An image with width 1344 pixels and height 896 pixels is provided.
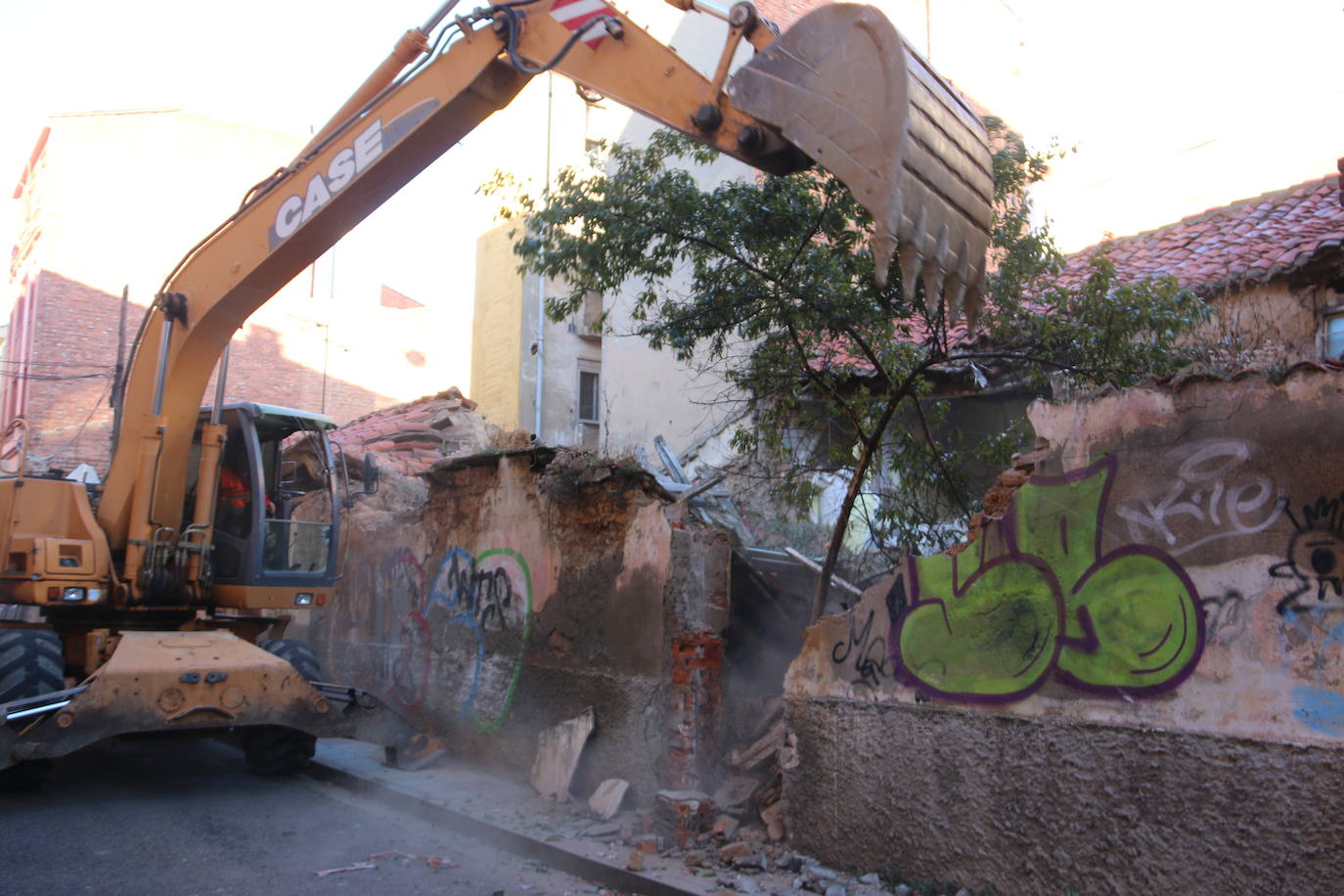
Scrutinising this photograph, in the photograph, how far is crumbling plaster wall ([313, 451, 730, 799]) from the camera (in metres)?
7.21

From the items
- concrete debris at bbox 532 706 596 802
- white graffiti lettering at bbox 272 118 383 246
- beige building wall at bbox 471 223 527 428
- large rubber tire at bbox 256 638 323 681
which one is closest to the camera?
white graffiti lettering at bbox 272 118 383 246

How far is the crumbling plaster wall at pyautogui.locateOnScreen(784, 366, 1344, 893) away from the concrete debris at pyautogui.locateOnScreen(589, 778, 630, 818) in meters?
1.62

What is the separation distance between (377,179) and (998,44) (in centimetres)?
1526

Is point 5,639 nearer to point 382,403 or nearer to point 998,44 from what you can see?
point 998,44

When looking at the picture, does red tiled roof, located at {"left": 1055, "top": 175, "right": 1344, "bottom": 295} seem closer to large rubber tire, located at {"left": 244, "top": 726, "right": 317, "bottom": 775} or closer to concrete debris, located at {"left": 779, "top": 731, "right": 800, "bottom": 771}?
concrete debris, located at {"left": 779, "top": 731, "right": 800, "bottom": 771}

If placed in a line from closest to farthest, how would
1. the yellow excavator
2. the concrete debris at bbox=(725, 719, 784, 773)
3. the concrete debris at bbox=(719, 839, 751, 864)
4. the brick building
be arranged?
the yellow excavator < the concrete debris at bbox=(719, 839, 751, 864) < the concrete debris at bbox=(725, 719, 784, 773) < the brick building

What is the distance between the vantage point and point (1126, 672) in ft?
15.2

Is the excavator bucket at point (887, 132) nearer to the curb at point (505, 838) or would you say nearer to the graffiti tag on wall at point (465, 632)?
the curb at point (505, 838)

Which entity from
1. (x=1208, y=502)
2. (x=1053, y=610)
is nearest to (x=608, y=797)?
(x=1053, y=610)

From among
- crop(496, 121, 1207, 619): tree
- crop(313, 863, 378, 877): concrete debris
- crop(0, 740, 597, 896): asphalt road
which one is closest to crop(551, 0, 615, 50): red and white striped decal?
crop(496, 121, 1207, 619): tree

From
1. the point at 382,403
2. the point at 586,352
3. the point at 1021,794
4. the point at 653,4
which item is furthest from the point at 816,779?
the point at 382,403

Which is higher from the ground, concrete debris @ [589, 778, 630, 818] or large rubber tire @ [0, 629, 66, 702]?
large rubber tire @ [0, 629, 66, 702]

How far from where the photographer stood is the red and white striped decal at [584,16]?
591cm

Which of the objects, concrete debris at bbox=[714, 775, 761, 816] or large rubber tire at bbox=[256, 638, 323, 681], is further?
large rubber tire at bbox=[256, 638, 323, 681]
